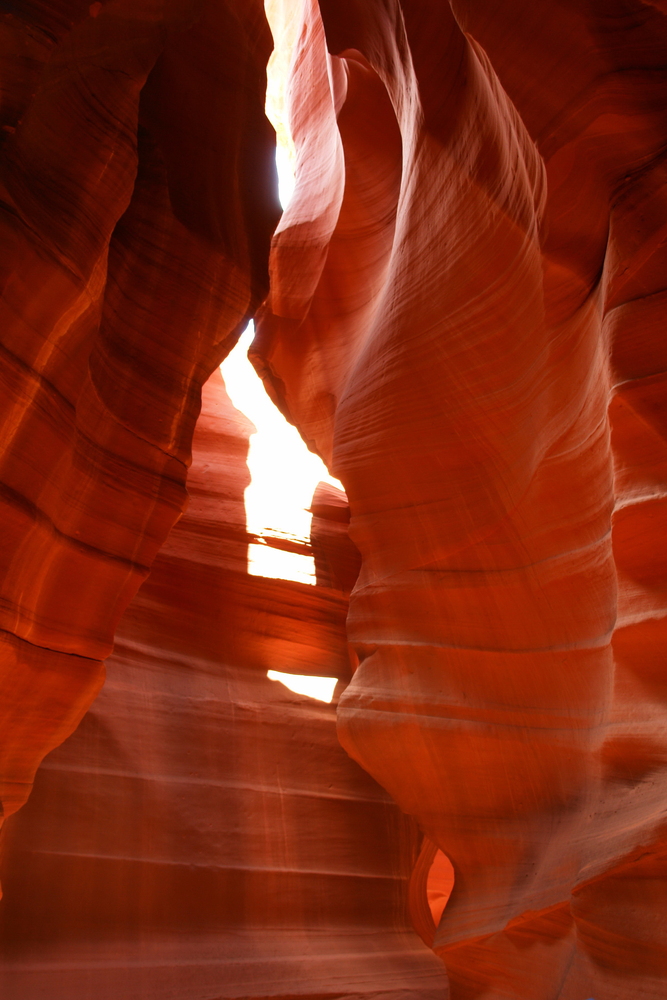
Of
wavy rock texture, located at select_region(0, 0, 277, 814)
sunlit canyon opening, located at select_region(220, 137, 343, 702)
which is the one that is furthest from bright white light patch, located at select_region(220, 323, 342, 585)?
→ wavy rock texture, located at select_region(0, 0, 277, 814)

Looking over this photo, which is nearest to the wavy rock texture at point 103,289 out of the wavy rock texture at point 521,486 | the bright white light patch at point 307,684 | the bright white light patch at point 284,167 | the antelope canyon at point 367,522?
the antelope canyon at point 367,522

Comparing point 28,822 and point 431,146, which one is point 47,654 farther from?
point 431,146

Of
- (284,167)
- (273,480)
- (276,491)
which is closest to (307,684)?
(276,491)

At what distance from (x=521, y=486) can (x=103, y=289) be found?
6.02 feet

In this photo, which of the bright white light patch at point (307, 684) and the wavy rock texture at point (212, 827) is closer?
the wavy rock texture at point (212, 827)

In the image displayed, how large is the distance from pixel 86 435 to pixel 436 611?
1.79m

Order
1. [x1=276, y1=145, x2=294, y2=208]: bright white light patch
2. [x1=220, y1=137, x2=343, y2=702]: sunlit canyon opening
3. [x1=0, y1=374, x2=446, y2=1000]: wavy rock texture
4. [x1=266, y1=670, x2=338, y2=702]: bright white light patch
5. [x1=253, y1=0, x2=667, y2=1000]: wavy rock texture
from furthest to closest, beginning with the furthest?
[x1=276, y1=145, x2=294, y2=208]: bright white light patch < [x1=220, y1=137, x2=343, y2=702]: sunlit canyon opening < [x1=266, y1=670, x2=338, y2=702]: bright white light patch < [x1=0, y1=374, x2=446, y2=1000]: wavy rock texture < [x1=253, y1=0, x2=667, y2=1000]: wavy rock texture

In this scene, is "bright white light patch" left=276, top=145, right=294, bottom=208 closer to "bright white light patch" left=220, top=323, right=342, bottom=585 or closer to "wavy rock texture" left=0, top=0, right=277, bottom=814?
"bright white light patch" left=220, top=323, right=342, bottom=585

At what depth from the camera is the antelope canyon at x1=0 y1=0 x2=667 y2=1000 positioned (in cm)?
254

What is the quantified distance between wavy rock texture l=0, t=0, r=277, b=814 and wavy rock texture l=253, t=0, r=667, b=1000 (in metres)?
0.86

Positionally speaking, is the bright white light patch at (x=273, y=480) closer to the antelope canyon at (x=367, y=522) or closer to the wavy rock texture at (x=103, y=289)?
the antelope canyon at (x=367, y=522)

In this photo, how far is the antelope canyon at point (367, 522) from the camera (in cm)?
254

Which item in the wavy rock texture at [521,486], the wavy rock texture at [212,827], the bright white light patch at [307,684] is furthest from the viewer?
the bright white light patch at [307,684]

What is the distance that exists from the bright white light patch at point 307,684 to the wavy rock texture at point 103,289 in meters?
2.22
